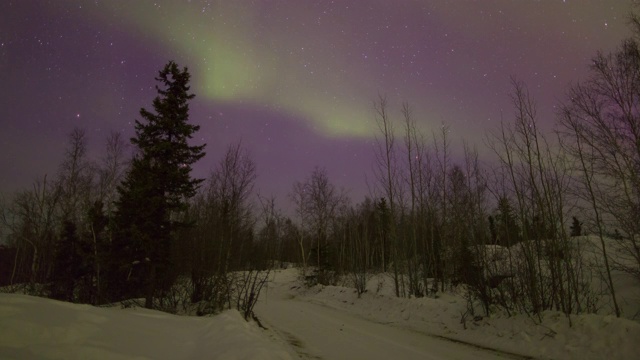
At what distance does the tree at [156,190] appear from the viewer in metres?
18.1

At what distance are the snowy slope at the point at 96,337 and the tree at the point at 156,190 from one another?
1102 centimetres

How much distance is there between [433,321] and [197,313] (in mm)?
9284

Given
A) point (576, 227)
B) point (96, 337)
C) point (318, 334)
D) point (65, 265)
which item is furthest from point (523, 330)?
point (65, 265)

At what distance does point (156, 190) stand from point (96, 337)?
1375 cm

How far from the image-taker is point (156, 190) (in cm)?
1858

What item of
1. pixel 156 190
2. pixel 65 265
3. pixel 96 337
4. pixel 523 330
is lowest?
pixel 523 330

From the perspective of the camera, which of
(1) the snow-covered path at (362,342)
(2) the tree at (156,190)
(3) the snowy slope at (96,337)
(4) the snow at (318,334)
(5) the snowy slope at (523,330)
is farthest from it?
(2) the tree at (156,190)

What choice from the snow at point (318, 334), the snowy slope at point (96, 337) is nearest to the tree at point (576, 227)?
the snow at point (318, 334)

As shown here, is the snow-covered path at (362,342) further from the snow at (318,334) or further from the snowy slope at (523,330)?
the snowy slope at (523,330)

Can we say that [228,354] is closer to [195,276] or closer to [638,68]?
[195,276]

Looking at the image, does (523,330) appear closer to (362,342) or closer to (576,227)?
(362,342)

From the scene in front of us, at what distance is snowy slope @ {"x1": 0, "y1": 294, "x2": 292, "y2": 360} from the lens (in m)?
5.09

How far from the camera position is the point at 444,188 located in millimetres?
24578

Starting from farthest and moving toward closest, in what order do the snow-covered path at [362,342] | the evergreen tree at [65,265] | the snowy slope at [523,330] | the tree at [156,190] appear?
the evergreen tree at [65,265] → the tree at [156,190] → the snowy slope at [523,330] → the snow-covered path at [362,342]
